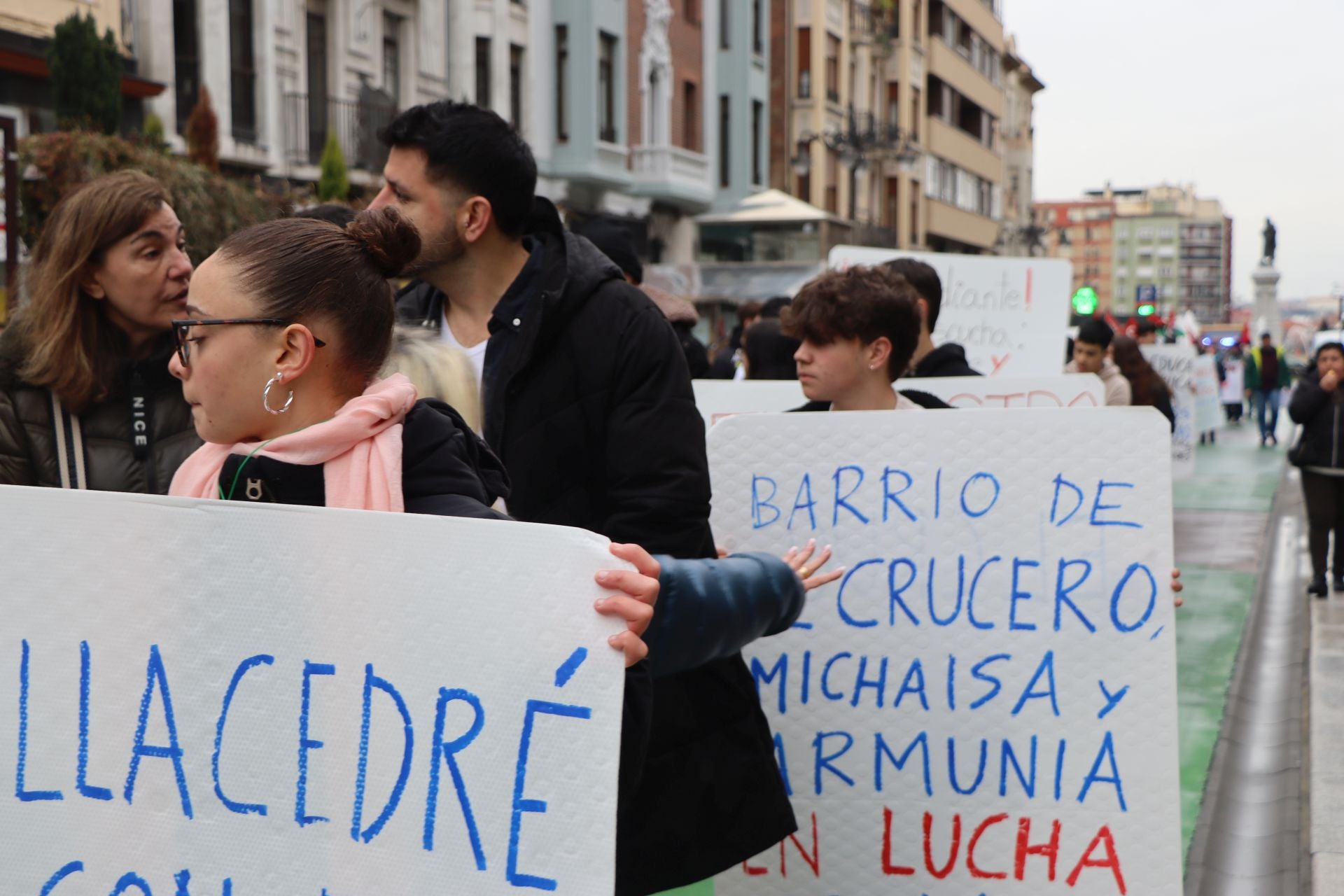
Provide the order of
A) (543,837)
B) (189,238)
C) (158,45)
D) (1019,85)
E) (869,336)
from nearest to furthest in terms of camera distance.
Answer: (543,837), (869,336), (189,238), (158,45), (1019,85)

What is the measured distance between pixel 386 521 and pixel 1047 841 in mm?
1753

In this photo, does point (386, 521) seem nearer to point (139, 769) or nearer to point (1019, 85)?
point (139, 769)

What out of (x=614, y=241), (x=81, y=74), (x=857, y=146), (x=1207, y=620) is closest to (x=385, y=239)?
(x=614, y=241)

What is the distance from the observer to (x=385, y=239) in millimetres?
2098

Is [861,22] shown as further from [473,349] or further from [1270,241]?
[473,349]

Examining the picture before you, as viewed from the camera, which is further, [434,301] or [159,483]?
[434,301]

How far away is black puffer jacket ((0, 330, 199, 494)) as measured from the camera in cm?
295

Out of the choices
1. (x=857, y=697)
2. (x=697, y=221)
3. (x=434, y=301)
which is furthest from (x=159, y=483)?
(x=697, y=221)

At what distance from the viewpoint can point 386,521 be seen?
5.87ft

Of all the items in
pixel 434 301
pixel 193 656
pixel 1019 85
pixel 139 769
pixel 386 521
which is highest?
pixel 1019 85

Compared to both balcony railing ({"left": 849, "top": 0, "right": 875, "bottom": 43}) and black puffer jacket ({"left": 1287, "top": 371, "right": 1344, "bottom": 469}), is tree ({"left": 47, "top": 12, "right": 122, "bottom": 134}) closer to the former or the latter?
black puffer jacket ({"left": 1287, "top": 371, "right": 1344, "bottom": 469})

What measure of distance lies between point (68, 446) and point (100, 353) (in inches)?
7.8

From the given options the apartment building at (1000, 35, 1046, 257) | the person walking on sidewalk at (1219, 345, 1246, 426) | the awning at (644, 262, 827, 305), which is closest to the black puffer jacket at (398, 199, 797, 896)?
the awning at (644, 262, 827, 305)

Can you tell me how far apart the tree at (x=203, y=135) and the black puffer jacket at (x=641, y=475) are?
15.0 metres
